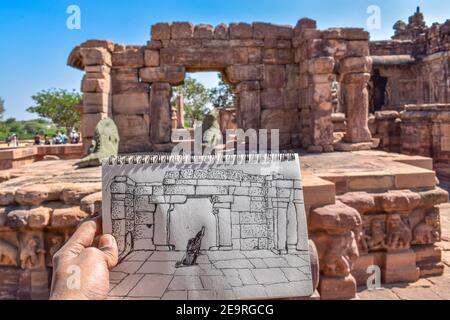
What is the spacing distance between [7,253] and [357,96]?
283 inches

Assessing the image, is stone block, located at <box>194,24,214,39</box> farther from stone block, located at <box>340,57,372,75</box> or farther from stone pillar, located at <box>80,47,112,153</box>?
stone block, located at <box>340,57,372,75</box>

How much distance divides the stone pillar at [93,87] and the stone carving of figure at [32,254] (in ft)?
13.6

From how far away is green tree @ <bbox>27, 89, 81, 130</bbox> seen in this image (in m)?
34.6

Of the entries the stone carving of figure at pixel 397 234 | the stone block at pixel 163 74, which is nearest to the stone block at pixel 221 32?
the stone block at pixel 163 74

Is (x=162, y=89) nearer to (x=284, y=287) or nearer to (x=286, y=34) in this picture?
(x=286, y=34)

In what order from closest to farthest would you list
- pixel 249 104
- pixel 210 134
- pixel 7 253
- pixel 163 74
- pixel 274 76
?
1. pixel 7 253
2. pixel 210 134
3. pixel 163 74
4. pixel 249 104
5. pixel 274 76

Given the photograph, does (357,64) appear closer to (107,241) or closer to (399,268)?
(399,268)

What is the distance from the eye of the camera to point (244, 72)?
8.18m

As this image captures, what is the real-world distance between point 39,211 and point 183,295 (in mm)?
2194

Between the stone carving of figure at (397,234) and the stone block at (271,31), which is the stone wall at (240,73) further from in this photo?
the stone carving of figure at (397,234)

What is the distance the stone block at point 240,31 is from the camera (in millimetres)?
8062

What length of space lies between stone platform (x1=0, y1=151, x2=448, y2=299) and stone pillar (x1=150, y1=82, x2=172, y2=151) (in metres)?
3.05

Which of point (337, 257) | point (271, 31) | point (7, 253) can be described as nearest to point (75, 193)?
point (7, 253)
